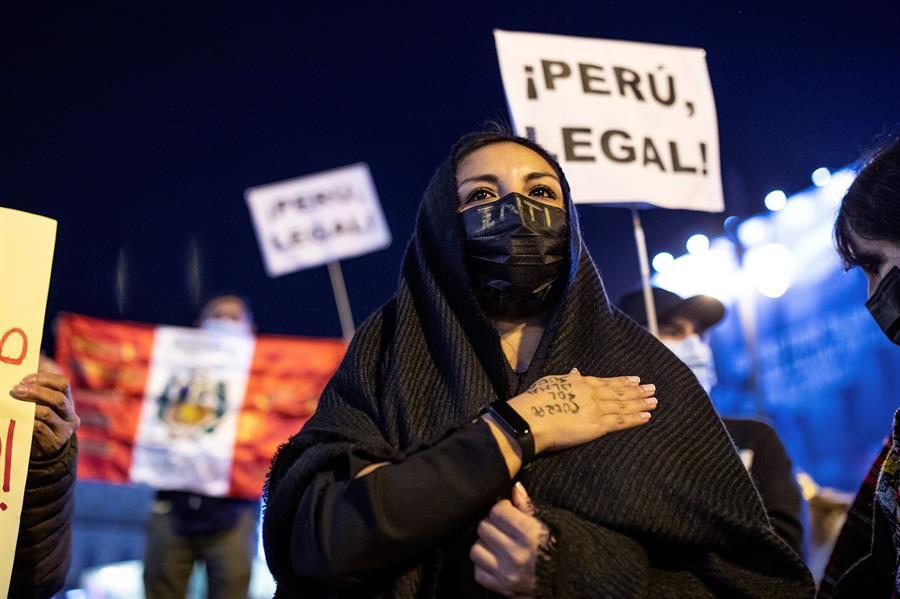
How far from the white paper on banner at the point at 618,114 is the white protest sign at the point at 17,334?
234 cm

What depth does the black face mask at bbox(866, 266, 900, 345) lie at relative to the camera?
2330 millimetres

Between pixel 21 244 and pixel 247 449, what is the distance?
5.25m

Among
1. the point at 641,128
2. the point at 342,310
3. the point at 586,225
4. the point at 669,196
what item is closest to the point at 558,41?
the point at 641,128

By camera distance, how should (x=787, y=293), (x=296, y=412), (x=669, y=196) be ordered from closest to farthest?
(x=669, y=196), (x=296, y=412), (x=787, y=293)

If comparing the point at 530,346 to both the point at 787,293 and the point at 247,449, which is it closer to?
the point at 247,449

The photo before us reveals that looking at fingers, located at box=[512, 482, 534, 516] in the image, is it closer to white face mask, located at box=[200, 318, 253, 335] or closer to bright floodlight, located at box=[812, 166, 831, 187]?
white face mask, located at box=[200, 318, 253, 335]

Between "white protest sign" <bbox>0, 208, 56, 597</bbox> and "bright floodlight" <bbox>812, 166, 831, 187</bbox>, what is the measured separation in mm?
11529

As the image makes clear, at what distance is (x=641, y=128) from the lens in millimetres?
4477

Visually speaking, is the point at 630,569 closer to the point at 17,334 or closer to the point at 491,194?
the point at 491,194

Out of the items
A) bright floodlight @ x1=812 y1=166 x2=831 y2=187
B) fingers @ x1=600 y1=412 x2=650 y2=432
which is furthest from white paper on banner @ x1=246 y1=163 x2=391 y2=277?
bright floodlight @ x1=812 y1=166 x2=831 y2=187

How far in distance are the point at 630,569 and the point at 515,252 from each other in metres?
0.79

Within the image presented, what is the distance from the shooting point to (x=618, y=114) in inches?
176

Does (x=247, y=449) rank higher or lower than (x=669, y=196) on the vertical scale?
lower

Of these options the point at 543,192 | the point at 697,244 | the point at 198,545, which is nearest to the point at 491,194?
the point at 543,192
